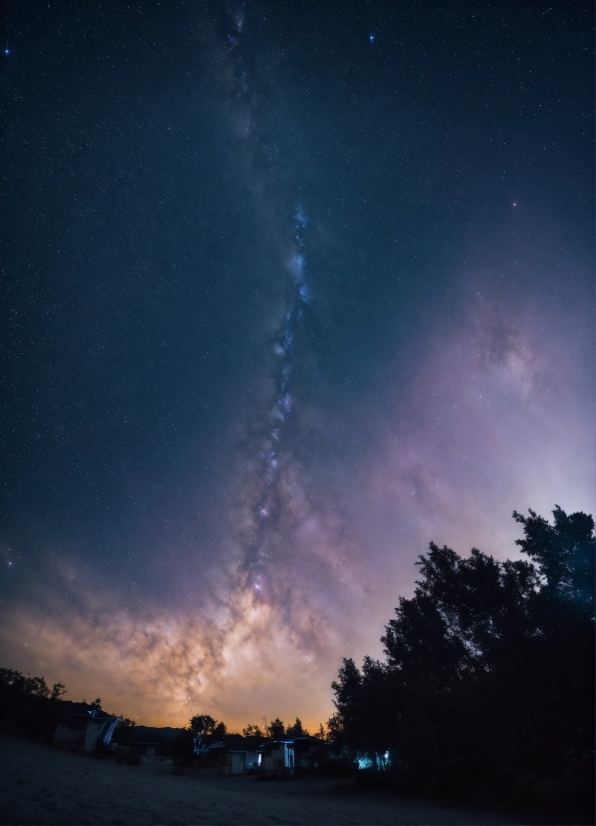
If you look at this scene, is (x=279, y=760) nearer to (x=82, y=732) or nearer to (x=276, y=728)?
(x=82, y=732)

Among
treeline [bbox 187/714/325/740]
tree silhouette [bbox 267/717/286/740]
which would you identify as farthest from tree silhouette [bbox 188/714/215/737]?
tree silhouette [bbox 267/717/286/740]

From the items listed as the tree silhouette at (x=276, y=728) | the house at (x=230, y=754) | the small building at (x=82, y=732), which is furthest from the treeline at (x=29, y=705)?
the tree silhouette at (x=276, y=728)

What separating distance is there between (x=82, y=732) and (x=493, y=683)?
66542 millimetres

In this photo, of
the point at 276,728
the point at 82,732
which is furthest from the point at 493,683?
the point at 276,728

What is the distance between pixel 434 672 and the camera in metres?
32.8

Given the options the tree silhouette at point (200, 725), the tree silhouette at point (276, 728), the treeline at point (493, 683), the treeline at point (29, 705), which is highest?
the treeline at point (493, 683)

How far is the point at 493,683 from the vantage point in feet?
68.5

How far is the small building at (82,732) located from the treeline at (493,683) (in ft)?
141

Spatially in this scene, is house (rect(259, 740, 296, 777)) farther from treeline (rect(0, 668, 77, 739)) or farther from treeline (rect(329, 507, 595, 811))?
treeline (rect(0, 668, 77, 739))

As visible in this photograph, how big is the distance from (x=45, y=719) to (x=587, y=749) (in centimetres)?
Answer: 7000

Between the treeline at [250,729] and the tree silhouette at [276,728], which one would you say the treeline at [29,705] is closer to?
the treeline at [250,729]

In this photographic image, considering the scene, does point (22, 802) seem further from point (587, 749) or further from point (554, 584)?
point (554, 584)

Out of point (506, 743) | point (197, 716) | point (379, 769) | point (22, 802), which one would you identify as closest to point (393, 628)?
point (379, 769)

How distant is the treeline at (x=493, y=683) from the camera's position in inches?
722
